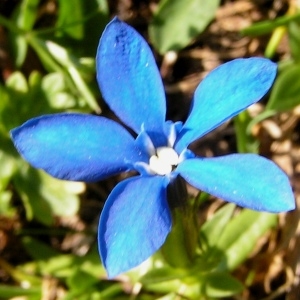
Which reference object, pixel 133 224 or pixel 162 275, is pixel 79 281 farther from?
pixel 133 224

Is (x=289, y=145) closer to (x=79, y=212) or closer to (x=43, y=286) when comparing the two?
(x=79, y=212)

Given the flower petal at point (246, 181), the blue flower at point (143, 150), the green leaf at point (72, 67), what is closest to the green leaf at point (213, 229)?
the green leaf at point (72, 67)

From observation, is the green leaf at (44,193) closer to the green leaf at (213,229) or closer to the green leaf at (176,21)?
the green leaf at (213,229)

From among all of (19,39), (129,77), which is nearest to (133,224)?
(129,77)

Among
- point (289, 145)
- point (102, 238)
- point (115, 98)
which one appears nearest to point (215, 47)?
point (289, 145)

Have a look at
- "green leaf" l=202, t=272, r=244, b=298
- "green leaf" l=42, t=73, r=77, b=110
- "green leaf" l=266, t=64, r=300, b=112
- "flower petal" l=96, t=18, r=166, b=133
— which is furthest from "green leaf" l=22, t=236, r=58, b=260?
"flower petal" l=96, t=18, r=166, b=133
